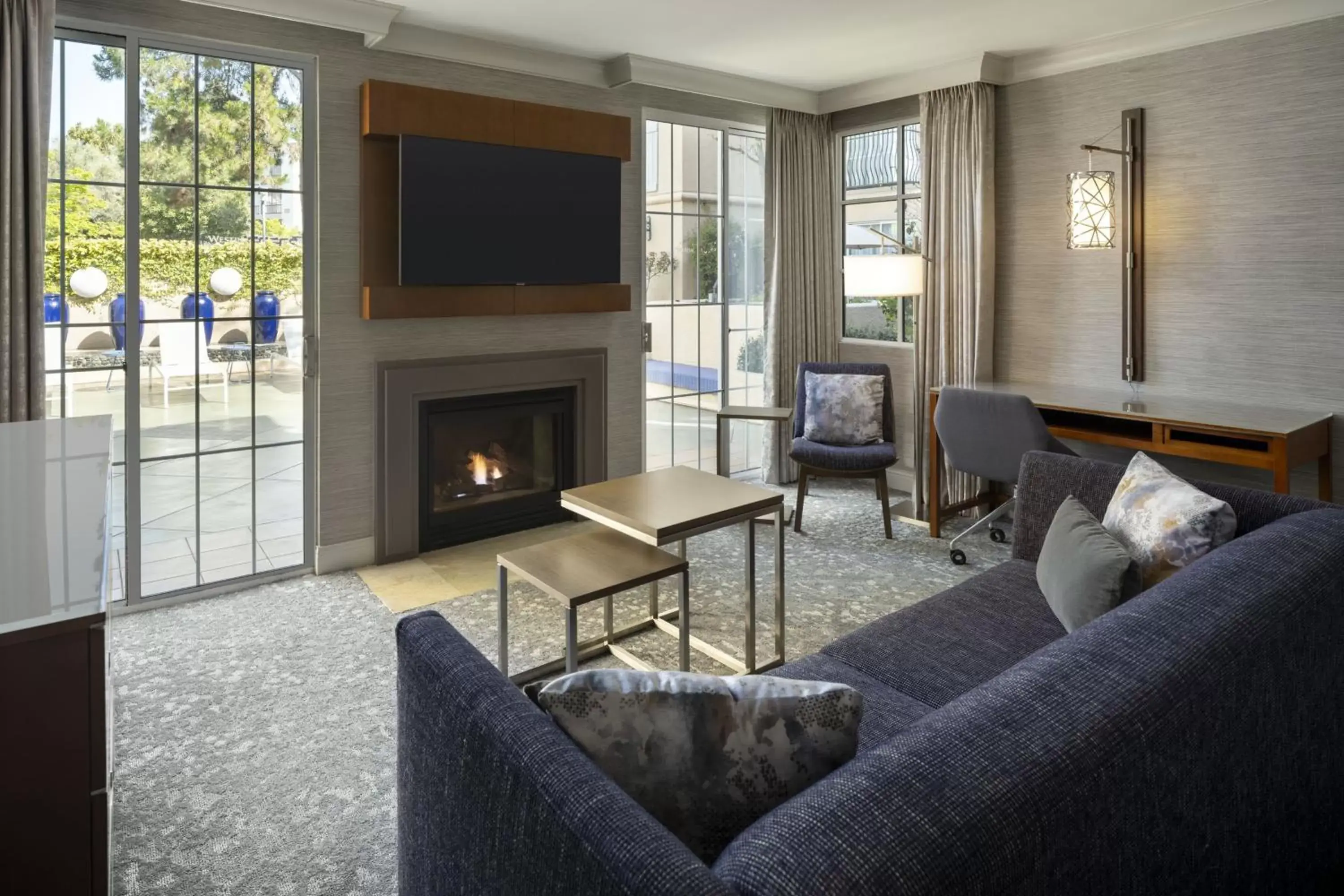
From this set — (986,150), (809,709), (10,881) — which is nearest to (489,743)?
(809,709)

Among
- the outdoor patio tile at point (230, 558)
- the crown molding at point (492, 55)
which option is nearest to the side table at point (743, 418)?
the crown molding at point (492, 55)

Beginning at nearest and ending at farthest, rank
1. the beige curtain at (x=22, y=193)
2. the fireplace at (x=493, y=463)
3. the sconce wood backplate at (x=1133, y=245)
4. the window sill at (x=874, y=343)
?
the beige curtain at (x=22, y=193), the sconce wood backplate at (x=1133, y=245), the fireplace at (x=493, y=463), the window sill at (x=874, y=343)

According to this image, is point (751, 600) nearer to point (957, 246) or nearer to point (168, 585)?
point (168, 585)

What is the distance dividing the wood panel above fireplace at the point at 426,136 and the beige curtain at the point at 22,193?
118 cm

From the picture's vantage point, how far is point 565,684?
120 cm

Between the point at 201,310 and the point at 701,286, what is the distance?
9.13 feet

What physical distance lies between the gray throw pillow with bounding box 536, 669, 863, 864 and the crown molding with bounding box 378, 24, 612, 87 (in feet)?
12.0

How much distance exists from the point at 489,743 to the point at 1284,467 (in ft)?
11.2

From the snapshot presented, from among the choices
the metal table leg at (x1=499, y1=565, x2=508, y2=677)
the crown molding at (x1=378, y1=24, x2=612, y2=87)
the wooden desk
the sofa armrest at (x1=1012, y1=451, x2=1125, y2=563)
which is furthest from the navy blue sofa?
the crown molding at (x1=378, y1=24, x2=612, y2=87)

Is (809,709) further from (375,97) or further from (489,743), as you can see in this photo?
(375,97)

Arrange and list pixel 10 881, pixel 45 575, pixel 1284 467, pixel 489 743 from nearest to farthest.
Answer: pixel 489 743
pixel 10 881
pixel 45 575
pixel 1284 467

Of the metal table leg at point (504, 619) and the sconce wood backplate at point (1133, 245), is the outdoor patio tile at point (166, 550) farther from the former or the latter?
the sconce wood backplate at point (1133, 245)

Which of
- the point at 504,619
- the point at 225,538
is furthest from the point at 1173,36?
the point at 225,538

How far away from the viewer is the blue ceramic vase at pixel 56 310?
330 centimetres
